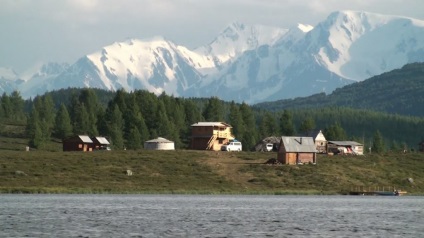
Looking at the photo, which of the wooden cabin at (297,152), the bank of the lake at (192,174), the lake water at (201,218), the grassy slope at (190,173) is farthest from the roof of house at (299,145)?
the lake water at (201,218)

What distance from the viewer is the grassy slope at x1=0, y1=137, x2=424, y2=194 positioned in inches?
6009

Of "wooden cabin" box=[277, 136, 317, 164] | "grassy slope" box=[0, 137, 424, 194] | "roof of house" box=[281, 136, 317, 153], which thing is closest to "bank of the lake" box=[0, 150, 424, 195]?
"grassy slope" box=[0, 137, 424, 194]

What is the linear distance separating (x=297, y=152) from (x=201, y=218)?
97.7 meters

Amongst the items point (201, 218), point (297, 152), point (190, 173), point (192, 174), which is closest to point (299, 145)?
point (297, 152)

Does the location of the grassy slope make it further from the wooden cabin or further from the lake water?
the lake water

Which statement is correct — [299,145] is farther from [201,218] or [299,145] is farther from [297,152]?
[201,218]

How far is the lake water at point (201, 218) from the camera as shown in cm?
7441

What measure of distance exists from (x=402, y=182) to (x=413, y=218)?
83.1 metres

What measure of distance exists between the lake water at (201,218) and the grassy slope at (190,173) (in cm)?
2914

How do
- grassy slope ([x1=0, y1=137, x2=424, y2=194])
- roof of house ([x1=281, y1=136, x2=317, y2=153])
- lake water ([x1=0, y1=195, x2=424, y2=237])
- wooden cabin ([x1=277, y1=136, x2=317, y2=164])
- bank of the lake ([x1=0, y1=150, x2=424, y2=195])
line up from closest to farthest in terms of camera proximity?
1. lake water ([x1=0, y1=195, x2=424, y2=237])
2. bank of the lake ([x1=0, y1=150, x2=424, y2=195])
3. grassy slope ([x1=0, y1=137, x2=424, y2=194])
4. wooden cabin ([x1=277, y1=136, x2=317, y2=164])
5. roof of house ([x1=281, y1=136, x2=317, y2=153])

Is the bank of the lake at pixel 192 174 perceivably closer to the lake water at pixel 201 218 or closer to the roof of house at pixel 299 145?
the roof of house at pixel 299 145

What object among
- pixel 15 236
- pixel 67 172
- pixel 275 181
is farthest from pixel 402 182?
pixel 15 236

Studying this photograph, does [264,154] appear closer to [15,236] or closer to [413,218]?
[413,218]

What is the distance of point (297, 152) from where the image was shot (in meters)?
186
